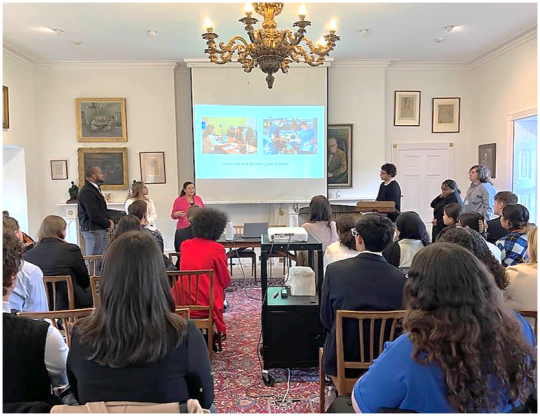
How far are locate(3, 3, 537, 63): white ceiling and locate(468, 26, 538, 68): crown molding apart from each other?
0.09 metres

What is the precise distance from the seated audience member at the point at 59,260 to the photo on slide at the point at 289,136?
169 inches

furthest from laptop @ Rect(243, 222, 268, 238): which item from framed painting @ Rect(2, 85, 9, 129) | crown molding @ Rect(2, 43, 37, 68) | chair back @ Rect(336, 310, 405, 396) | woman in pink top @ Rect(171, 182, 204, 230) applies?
crown molding @ Rect(2, 43, 37, 68)

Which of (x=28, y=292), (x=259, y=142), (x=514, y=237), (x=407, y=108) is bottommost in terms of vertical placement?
(x=28, y=292)

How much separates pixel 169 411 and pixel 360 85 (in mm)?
6500

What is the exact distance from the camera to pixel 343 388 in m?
1.89

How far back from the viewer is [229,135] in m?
6.66

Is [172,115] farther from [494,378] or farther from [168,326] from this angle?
[494,378]

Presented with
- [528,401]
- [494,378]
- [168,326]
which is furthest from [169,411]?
[528,401]

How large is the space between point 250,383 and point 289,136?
4.66m

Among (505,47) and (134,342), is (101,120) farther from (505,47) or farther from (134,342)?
(505,47)

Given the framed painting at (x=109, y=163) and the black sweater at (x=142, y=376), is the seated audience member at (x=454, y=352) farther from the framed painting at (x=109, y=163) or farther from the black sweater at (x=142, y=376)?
the framed painting at (x=109, y=163)

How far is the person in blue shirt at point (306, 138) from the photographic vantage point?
667 cm

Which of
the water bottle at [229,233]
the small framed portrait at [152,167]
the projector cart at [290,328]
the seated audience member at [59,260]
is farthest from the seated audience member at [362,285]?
the small framed portrait at [152,167]

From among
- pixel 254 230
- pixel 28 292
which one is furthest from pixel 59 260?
pixel 254 230
